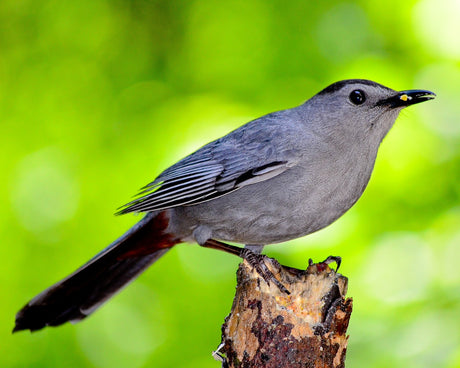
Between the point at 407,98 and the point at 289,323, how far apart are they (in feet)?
5.61

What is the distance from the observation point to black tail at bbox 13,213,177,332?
4.28 metres

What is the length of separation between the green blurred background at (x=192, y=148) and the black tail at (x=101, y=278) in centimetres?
30

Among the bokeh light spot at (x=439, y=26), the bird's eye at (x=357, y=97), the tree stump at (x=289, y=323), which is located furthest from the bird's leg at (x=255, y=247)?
the bokeh light spot at (x=439, y=26)

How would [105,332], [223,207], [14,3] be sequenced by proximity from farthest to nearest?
[14,3] < [105,332] < [223,207]

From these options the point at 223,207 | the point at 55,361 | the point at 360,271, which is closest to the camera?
the point at 223,207

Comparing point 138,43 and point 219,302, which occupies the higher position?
point 138,43

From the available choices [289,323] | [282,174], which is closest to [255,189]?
[282,174]

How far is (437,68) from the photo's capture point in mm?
4820

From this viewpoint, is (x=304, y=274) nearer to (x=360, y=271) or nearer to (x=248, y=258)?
(x=248, y=258)

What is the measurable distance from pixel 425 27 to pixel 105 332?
3512 mm

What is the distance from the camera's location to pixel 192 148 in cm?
472

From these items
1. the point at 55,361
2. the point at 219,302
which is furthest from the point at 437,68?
the point at 55,361

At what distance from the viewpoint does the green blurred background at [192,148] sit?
14.3 ft

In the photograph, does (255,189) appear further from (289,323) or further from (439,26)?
(439,26)
